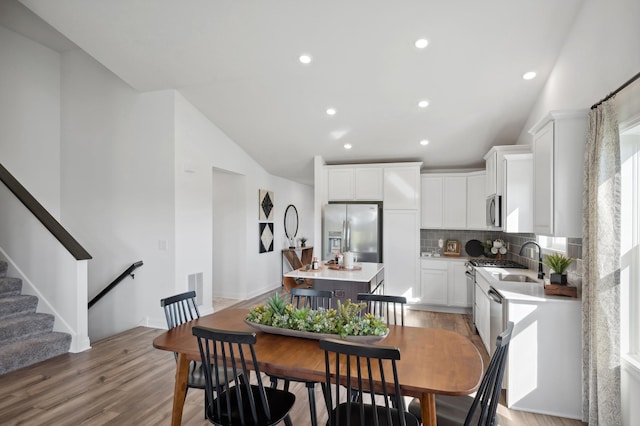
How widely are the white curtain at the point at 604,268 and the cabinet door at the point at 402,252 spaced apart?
11.1 feet

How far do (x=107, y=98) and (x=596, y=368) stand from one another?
20.3 feet

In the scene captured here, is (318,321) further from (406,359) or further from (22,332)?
(22,332)

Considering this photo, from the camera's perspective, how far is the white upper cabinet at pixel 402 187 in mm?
5910

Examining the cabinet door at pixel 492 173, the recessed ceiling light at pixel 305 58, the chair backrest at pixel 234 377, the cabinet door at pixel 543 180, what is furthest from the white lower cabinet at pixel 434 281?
the chair backrest at pixel 234 377

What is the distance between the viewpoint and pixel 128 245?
496 cm

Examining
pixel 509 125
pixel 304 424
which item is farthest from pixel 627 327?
pixel 509 125

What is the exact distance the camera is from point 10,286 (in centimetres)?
410

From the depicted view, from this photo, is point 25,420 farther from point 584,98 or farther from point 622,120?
point 584,98

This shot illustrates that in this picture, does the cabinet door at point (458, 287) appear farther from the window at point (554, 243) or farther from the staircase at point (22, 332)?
the staircase at point (22, 332)

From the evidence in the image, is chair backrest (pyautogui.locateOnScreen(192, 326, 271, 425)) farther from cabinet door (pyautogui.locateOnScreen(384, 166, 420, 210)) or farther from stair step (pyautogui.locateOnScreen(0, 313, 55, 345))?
cabinet door (pyautogui.locateOnScreen(384, 166, 420, 210))

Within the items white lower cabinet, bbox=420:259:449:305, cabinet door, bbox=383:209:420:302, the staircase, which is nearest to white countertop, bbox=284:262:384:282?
cabinet door, bbox=383:209:420:302

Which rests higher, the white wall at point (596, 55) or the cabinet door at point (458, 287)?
the white wall at point (596, 55)

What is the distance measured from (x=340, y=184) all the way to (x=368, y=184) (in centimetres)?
49

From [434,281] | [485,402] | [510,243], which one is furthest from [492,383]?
[510,243]
